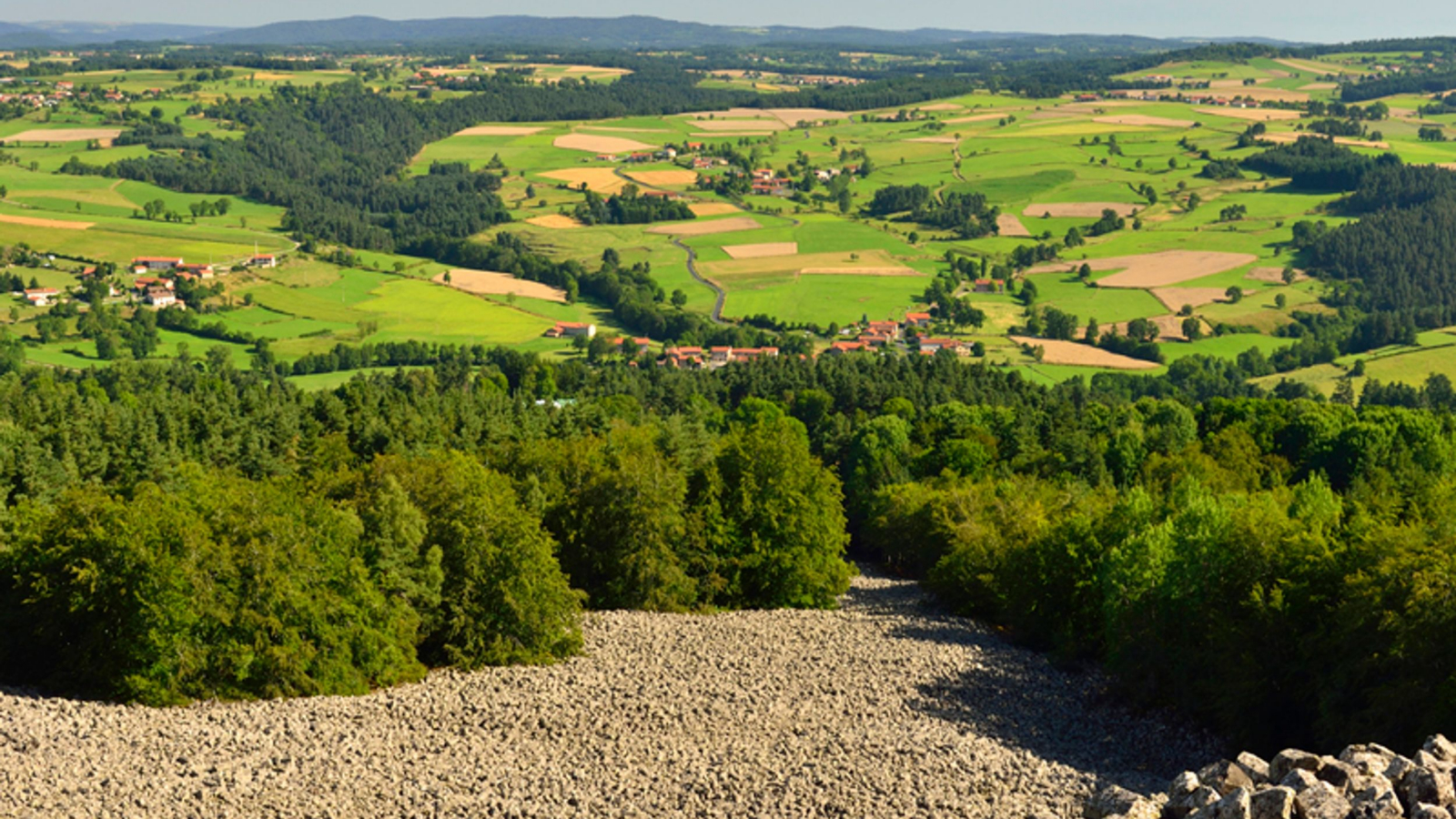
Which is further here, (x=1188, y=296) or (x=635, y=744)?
(x=1188, y=296)

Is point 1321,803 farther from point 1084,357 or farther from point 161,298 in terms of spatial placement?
point 161,298

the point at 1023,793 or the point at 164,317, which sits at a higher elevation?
the point at 1023,793

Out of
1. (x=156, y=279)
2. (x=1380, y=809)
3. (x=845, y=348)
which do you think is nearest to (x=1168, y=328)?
(x=845, y=348)

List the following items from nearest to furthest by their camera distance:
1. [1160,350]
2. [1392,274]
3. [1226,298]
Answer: [1160,350]
[1226,298]
[1392,274]

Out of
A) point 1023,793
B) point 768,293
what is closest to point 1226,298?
point 768,293

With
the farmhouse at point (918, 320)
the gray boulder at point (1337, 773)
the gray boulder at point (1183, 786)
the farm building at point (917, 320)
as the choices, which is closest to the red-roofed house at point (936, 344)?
the farmhouse at point (918, 320)

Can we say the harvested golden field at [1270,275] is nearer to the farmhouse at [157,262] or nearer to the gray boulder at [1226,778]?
the farmhouse at [157,262]

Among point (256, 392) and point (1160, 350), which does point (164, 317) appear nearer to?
point (256, 392)
